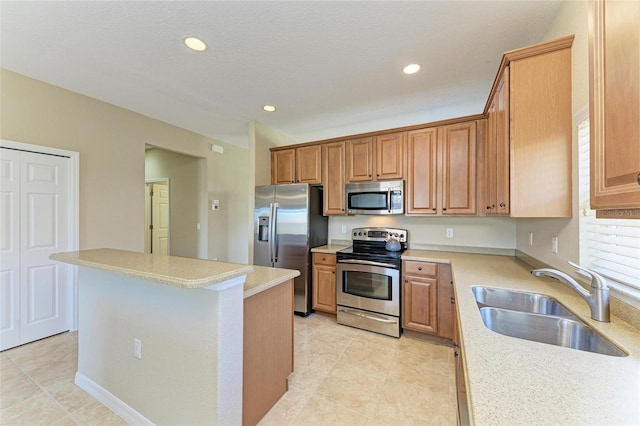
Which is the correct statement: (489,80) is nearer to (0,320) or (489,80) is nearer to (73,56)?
(73,56)

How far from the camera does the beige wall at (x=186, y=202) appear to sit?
473cm

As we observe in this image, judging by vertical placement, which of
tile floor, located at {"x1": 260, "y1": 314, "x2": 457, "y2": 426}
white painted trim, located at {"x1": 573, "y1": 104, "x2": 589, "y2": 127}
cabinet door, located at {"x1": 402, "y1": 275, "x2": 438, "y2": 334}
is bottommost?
tile floor, located at {"x1": 260, "y1": 314, "x2": 457, "y2": 426}

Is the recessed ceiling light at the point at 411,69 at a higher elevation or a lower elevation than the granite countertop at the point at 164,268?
higher

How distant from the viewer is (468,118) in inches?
108

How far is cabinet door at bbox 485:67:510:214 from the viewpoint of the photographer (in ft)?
5.57

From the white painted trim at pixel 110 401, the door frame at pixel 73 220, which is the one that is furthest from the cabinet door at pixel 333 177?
the door frame at pixel 73 220

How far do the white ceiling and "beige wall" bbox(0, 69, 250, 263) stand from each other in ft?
0.61

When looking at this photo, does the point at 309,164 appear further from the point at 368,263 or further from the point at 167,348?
the point at 167,348

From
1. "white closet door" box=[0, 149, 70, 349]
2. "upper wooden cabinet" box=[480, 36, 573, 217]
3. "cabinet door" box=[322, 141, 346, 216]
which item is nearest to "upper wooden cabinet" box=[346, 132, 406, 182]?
"cabinet door" box=[322, 141, 346, 216]

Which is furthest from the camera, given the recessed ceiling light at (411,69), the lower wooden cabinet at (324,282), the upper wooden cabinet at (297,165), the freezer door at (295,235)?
the upper wooden cabinet at (297,165)

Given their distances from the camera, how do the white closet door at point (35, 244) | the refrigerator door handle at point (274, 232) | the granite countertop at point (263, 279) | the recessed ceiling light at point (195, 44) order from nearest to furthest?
the granite countertop at point (263, 279)
the recessed ceiling light at point (195, 44)
the white closet door at point (35, 244)
the refrigerator door handle at point (274, 232)

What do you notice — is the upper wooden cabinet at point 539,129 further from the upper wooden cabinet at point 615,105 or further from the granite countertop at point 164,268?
the granite countertop at point 164,268

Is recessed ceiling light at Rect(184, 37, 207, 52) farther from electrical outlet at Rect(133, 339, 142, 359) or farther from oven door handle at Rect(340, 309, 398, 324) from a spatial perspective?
oven door handle at Rect(340, 309, 398, 324)

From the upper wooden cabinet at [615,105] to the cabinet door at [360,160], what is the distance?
244 cm
